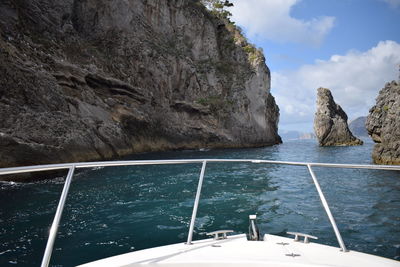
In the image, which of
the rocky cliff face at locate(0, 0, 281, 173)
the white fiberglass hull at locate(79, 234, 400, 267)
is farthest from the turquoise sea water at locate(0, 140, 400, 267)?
the rocky cliff face at locate(0, 0, 281, 173)

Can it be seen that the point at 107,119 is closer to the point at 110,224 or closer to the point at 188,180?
the point at 188,180

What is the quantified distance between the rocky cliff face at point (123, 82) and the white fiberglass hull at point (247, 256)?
11791 mm

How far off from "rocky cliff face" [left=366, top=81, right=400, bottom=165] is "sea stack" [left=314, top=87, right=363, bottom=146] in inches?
1403

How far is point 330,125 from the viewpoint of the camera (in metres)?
60.2


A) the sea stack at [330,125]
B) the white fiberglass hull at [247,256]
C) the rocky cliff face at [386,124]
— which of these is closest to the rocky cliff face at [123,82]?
the sea stack at [330,125]

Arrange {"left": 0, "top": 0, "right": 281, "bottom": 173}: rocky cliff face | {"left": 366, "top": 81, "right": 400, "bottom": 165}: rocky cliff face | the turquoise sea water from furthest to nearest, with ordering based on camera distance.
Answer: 1. {"left": 366, "top": 81, "right": 400, "bottom": 165}: rocky cliff face
2. {"left": 0, "top": 0, "right": 281, "bottom": 173}: rocky cliff face
3. the turquoise sea water

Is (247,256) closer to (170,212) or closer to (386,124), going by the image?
(170,212)

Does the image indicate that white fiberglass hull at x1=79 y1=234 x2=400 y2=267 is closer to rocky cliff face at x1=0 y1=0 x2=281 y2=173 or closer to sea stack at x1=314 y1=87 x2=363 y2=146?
rocky cliff face at x1=0 y1=0 x2=281 y2=173

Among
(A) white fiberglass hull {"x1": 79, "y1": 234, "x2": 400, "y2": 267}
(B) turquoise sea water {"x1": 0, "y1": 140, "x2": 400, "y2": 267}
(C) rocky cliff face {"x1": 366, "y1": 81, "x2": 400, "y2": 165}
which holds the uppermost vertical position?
(C) rocky cliff face {"x1": 366, "y1": 81, "x2": 400, "y2": 165}

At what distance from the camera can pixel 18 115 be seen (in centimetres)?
1352

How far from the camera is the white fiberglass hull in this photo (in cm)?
235

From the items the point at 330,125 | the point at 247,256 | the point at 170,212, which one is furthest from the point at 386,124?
the point at 330,125

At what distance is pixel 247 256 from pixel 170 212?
531 cm

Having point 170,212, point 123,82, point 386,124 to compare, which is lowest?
point 170,212
